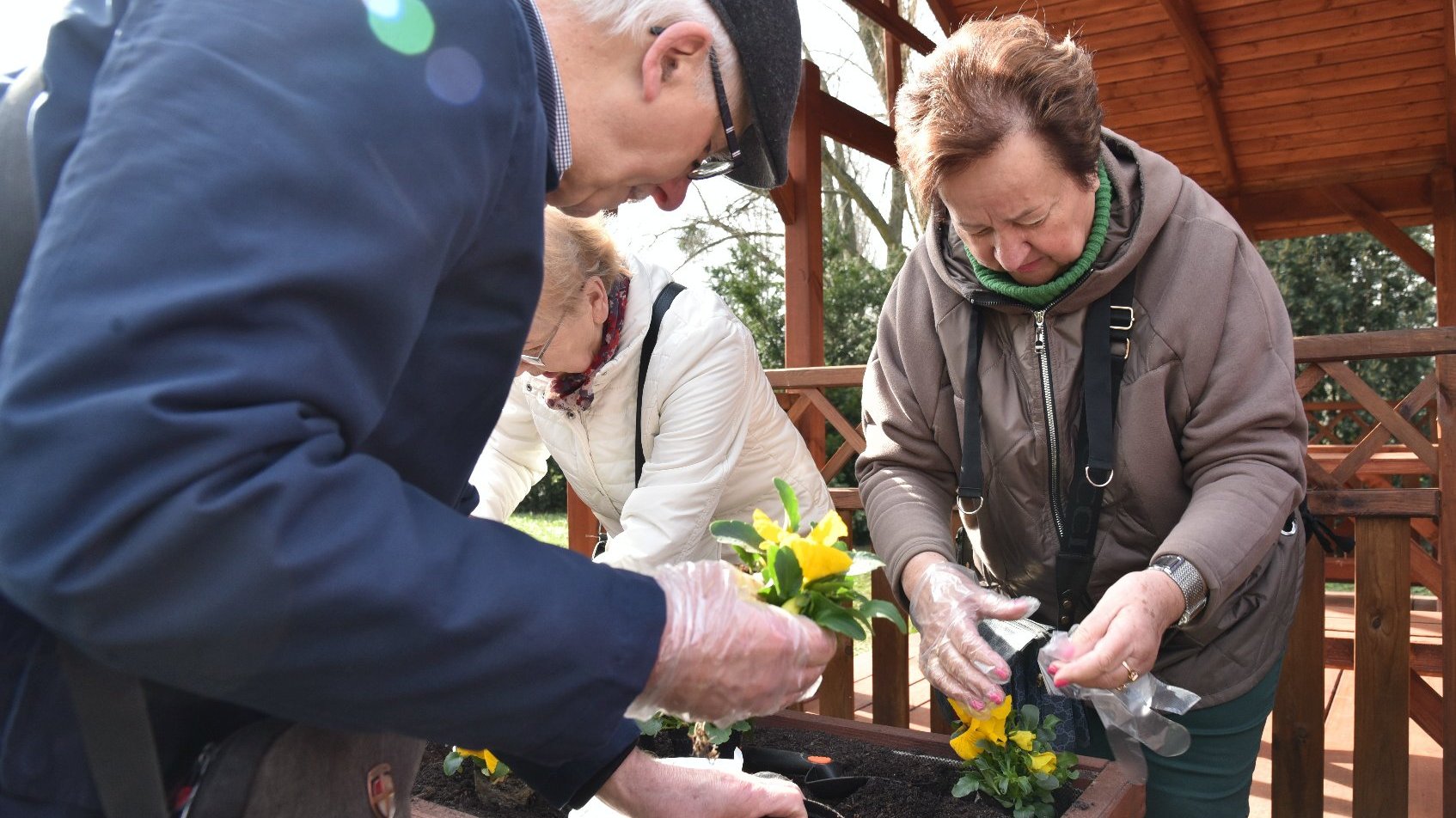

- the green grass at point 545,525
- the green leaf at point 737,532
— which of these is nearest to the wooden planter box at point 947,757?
the green leaf at point 737,532

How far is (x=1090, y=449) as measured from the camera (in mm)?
1832

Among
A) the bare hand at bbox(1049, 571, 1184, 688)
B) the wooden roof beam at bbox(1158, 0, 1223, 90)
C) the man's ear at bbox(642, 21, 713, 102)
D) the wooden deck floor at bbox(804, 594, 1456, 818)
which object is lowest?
the wooden deck floor at bbox(804, 594, 1456, 818)

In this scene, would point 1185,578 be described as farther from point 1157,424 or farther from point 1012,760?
point 1012,760

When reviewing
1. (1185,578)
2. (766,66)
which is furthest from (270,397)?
(1185,578)

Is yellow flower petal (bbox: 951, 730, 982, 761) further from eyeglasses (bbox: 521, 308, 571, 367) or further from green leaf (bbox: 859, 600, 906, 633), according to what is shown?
eyeglasses (bbox: 521, 308, 571, 367)

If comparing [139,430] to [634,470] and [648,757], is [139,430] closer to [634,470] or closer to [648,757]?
[648,757]

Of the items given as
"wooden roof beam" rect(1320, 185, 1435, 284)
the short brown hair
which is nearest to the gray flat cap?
the short brown hair

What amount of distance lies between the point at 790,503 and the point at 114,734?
0.75m

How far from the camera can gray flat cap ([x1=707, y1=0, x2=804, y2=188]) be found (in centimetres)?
105

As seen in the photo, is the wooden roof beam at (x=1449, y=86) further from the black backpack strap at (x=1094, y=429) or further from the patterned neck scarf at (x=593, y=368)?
the patterned neck scarf at (x=593, y=368)

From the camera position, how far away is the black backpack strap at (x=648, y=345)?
2318 mm

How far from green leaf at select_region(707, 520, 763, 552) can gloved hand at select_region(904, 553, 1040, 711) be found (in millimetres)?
561

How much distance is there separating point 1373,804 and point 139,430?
305 cm

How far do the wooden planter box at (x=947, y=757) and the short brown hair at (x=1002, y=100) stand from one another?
1067 mm
